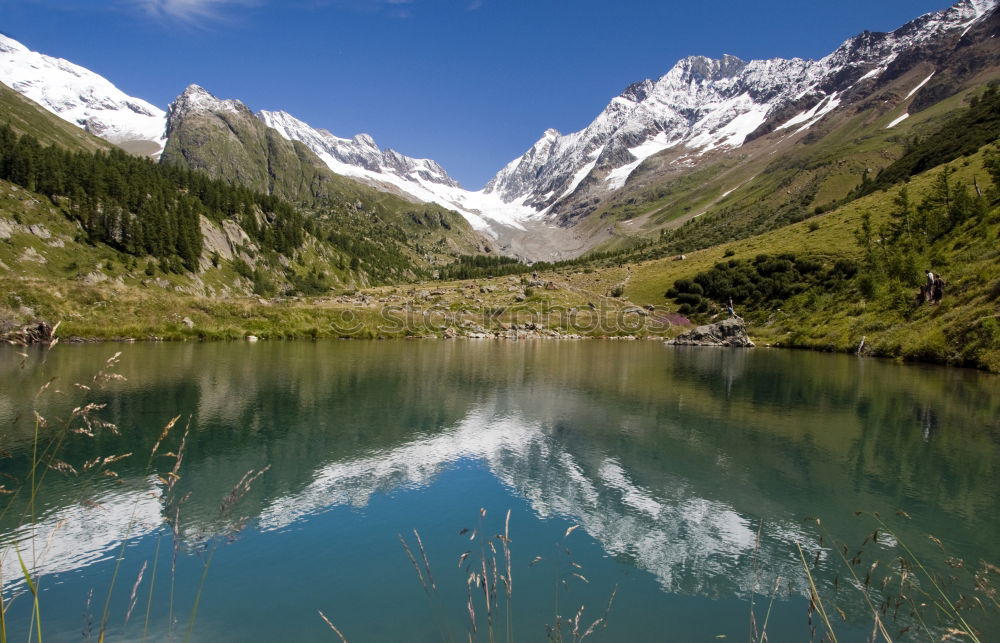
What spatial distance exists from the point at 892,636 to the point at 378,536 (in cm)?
866

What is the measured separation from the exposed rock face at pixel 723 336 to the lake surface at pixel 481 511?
5015 centimetres

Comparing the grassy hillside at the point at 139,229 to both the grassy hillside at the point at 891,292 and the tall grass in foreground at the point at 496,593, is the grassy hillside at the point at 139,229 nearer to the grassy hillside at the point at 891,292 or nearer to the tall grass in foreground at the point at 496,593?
the tall grass in foreground at the point at 496,593

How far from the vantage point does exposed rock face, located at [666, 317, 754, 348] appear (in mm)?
73188

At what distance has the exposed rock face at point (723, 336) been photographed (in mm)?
73188

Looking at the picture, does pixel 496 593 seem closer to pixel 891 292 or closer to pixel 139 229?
pixel 891 292

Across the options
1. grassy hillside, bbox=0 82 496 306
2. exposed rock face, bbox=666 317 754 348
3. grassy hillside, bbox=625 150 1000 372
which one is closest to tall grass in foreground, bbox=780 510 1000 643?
grassy hillside, bbox=625 150 1000 372

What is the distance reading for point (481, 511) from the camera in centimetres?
651

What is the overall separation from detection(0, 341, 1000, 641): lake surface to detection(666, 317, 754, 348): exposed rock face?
50.1 meters

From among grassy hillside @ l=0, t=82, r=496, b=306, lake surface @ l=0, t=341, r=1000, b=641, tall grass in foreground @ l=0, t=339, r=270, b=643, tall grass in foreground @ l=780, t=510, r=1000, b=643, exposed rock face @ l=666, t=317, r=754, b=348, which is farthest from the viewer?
grassy hillside @ l=0, t=82, r=496, b=306

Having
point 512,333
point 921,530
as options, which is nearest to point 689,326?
point 512,333

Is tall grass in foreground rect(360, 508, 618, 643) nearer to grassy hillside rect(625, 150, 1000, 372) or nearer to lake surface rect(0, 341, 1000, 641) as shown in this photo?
lake surface rect(0, 341, 1000, 641)

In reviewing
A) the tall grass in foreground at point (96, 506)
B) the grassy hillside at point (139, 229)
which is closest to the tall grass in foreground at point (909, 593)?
the tall grass in foreground at point (96, 506)

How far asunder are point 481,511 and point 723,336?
7673cm

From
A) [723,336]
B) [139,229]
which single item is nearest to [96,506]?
[723,336]
